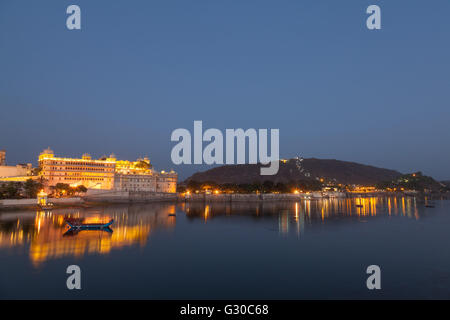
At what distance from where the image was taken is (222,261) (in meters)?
23.0

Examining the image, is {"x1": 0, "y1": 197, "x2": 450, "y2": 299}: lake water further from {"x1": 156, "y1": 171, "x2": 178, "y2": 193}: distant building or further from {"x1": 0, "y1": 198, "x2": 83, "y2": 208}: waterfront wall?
{"x1": 156, "y1": 171, "x2": 178, "y2": 193}: distant building

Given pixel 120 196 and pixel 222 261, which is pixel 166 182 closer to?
pixel 120 196

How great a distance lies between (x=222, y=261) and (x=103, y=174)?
70.0m

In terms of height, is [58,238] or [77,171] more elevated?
[77,171]

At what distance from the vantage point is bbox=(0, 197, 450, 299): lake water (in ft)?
53.0

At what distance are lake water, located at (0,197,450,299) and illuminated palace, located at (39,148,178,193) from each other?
3964 cm

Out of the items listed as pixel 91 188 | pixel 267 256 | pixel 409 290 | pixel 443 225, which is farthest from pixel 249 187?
pixel 409 290

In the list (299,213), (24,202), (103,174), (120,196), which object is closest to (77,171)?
(103,174)

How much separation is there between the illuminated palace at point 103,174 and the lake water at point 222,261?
39.6 metres

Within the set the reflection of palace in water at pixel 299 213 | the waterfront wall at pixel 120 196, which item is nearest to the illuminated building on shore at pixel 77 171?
the waterfront wall at pixel 120 196

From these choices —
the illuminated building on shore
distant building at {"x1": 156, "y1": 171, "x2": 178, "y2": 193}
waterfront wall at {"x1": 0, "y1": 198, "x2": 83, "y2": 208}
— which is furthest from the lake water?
distant building at {"x1": 156, "y1": 171, "x2": 178, "y2": 193}

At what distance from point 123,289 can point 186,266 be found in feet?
19.8

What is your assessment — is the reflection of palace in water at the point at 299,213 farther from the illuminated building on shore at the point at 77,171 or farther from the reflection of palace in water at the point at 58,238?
the illuminated building on shore at the point at 77,171

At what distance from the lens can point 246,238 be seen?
32.6 meters
